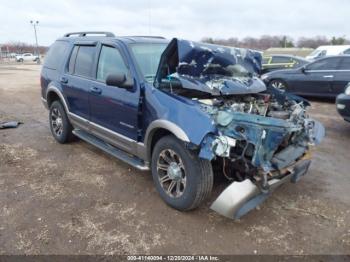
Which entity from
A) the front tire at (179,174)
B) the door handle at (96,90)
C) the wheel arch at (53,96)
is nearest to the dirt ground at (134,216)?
the front tire at (179,174)

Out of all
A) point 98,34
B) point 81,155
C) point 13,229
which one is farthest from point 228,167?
point 98,34

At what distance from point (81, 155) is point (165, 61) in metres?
2.49

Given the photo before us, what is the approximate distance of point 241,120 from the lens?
126 inches

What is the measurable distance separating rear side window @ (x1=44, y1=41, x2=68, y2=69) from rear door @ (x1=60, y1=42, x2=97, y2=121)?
37cm

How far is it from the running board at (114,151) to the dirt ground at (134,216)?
1.16 ft

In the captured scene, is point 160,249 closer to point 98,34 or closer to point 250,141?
point 250,141

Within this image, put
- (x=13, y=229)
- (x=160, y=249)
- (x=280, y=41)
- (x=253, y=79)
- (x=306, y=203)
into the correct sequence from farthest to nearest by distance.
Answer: (x=280, y=41)
(x=253, y=79)
(x=306, y=203)
(x=13, y=229)
(x=160, y=249)

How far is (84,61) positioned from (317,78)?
24.5 ft

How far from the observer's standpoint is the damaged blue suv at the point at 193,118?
10.4ft

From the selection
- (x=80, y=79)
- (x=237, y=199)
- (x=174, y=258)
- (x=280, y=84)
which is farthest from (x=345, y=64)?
(x=174, y=258)

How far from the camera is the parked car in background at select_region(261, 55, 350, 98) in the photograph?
9461 mm

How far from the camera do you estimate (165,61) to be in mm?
3861

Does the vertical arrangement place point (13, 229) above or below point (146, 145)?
below

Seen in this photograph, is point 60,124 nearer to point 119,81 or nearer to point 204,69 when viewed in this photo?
point 119,81
